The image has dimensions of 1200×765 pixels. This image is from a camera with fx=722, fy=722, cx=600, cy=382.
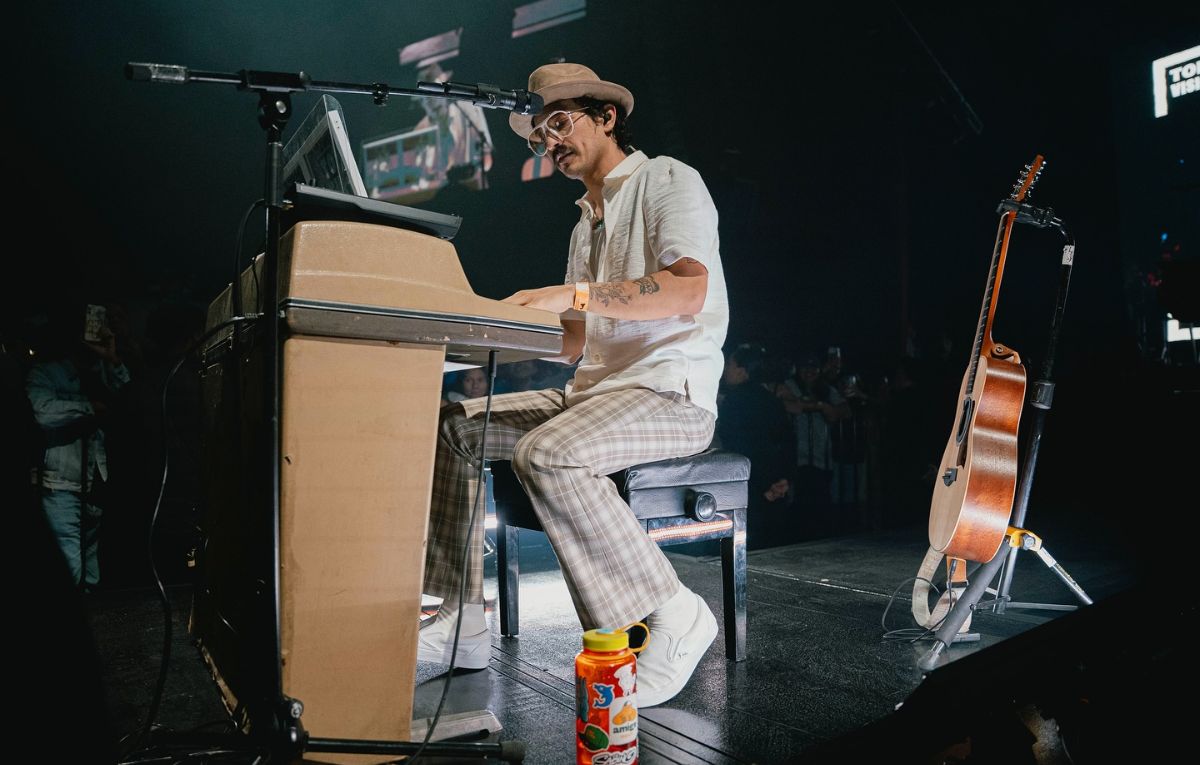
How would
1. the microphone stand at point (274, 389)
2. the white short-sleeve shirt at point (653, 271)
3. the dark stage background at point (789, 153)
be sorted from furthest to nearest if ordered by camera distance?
the dark stage background at point (789, 153), the white short-sleeve shirt at point (653, 271), the microphone stand at point (274, 389)

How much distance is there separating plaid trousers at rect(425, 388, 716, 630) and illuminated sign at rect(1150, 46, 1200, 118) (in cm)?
871

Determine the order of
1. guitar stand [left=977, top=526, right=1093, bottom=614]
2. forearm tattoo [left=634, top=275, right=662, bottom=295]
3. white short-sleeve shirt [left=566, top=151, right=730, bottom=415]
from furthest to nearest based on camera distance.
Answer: guitar stand [left=977, top=526, right=1093, bottom=614] → white short-sleeve shirt [left=566, top=151, right=730, bottom=415] → forearm tattoo [left=634, top=275, right=662, bottom=295]

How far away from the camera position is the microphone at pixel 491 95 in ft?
4.92

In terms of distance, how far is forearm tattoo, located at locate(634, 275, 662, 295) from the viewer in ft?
6.27

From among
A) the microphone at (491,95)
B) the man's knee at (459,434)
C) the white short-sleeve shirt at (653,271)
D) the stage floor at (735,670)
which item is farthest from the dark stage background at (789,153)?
the microphone at (491,95)

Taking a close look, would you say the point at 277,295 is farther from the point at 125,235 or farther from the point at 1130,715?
the point at 125,235

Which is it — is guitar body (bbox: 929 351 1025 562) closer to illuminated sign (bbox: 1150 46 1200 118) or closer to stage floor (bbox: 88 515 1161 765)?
stage floor (bbox: 88 515 1161 765)

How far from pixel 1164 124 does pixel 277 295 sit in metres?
9.95

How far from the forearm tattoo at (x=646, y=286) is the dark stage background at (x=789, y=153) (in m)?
5.53

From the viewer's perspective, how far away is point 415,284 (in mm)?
1401

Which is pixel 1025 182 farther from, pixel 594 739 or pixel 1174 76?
pixel 1174 76

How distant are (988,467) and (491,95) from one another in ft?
6.47

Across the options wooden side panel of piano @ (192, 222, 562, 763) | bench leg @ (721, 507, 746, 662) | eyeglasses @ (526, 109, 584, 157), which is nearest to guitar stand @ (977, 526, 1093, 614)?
bench leg @ (721, 507, 746, 662)

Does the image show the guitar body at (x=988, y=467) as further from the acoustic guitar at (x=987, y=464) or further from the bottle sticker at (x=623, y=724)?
the bottle sticker at (x=623, y=724)
